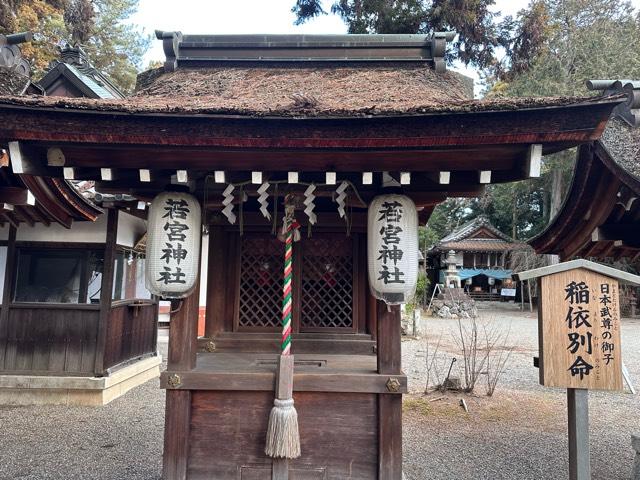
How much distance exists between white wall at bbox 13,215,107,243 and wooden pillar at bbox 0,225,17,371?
114 millimetres

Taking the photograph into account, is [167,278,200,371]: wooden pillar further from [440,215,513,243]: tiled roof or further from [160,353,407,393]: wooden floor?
[440,215,513,243]: tiled roof

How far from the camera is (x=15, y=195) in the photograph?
5.43 m

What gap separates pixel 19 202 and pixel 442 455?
21.6ft

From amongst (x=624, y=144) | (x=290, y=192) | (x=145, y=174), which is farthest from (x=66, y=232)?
(x=624, y=144)

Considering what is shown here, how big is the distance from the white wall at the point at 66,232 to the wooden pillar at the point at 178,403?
14.1 ft

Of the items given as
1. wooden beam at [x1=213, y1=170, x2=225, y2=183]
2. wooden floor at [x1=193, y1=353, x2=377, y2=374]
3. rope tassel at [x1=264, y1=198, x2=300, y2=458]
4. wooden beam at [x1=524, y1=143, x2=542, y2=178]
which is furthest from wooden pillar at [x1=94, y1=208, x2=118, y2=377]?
wooden beam at [x1=524, y1=143, x2=542, y2=178]

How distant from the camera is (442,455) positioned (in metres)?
5.17

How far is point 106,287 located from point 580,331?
268 inches

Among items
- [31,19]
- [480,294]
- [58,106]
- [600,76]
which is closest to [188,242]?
[58,106]

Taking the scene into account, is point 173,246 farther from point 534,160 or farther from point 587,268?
point 587,268

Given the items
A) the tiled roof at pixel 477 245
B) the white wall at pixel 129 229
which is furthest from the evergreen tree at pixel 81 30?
the tiled roof at pixel 477 245

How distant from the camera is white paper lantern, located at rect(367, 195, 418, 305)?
11.1 ft

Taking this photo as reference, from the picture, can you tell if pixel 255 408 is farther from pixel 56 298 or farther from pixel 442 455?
pixel 56 298

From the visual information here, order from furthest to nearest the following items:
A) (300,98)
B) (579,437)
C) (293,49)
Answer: (293,49) < (579,437) < (300,98)
